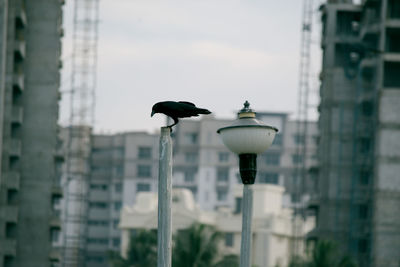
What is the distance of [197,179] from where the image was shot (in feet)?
576

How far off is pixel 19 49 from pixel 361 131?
108 feet

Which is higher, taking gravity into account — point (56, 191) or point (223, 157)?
point (223, 157)

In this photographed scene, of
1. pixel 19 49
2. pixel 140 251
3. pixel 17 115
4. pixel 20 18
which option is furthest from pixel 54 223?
pixel 20 18

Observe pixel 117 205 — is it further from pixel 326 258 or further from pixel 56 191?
pixel 326 258

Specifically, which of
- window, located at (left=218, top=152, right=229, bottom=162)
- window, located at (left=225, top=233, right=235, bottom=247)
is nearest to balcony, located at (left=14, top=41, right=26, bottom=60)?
window, located at (left=225, top=233, right=235, bottom=247)

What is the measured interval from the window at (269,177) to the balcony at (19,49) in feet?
310

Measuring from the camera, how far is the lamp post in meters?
15.5

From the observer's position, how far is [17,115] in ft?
271

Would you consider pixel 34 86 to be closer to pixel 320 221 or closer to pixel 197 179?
pixel 320 221

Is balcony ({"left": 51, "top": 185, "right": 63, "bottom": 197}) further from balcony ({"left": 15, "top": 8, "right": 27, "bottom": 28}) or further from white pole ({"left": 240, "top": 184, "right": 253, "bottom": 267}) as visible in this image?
white pole ({"left": 240, "top": 184, "right": 253, "bottom": 267})

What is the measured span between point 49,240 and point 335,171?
2848 cm

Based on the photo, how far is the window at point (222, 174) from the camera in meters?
176

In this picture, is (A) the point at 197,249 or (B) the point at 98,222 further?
(B) the point at 98,222

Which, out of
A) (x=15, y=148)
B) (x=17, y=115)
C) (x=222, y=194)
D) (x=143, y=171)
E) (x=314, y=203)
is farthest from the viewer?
(x=222, y=194)
